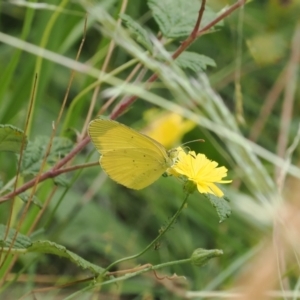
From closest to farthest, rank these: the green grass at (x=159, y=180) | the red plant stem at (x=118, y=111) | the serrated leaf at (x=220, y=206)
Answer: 1. the serrated leaf at (x=220, y=206)
2. the red plant stem at (x=118, y=111)
3. the green grass at (x=159, y=180)

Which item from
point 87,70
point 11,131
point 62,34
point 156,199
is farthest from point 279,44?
point 11,131

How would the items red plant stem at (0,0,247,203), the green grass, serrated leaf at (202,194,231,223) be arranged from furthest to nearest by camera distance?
1. the green grass
2. red plant stem at (0,0,247,203)
3. serrated leaf at (202,194,231,223)

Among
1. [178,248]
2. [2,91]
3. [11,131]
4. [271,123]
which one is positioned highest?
[11,131]

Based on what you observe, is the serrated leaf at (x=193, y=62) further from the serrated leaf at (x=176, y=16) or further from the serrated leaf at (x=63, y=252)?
the serrated leaf at (x=63, y=252)

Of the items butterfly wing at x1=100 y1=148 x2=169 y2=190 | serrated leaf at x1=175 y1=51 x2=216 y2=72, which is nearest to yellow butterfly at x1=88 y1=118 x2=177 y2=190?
butterfly wing at x1=100 y1=148 x2=169 y2=190

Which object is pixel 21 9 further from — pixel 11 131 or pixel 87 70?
pixel 11 131

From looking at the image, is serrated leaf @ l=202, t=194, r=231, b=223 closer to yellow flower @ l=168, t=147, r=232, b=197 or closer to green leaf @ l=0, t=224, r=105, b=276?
yellow flower @ l=168, t=147, r=232, b=197

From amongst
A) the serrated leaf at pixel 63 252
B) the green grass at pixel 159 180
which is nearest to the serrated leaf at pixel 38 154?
the green grass at pixel 159 180
